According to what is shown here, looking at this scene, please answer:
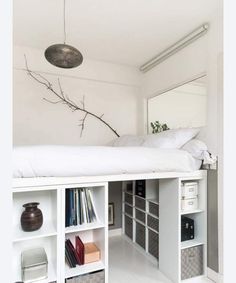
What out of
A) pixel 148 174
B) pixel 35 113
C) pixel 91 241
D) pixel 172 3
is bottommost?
pixel 91 241

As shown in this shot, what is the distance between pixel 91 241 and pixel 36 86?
201 cm

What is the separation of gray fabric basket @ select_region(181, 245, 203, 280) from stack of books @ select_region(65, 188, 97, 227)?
916mm

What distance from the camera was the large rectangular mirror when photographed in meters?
2.25

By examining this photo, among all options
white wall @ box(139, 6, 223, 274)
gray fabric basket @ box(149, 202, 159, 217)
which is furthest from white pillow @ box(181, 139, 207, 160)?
gray fabric basket @ box(149, 202, 159, 217)

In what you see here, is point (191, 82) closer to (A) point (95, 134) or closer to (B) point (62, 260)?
(A) point (95, 134)

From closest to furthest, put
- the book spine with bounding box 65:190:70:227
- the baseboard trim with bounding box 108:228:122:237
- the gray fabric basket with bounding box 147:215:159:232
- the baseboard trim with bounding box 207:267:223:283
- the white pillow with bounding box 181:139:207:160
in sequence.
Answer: the book spine with bounding box 65:190:70:227, the baseboard trim with bounding box 207:267:223:283, the white pillow with bounding box 181:139:207:160, the gray fabric basket with bounding box 147:215:159:232, the baseboard trim with bounding box 108:228:122:237

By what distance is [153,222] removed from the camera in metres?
2.29

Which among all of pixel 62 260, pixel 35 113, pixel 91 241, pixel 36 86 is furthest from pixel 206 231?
pixel 36 86

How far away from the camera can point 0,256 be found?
0.26 meters

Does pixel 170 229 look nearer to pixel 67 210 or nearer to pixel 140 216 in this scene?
pixel 140 216

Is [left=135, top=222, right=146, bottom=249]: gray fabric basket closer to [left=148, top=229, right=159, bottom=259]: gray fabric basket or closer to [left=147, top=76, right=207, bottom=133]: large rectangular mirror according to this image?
[left=148, top=229, right=159, bottom=259]: gray fabric basket

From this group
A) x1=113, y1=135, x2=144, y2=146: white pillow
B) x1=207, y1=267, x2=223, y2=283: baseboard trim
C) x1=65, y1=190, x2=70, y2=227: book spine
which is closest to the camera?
x1=65, y1=190, x2=70, y2=227: book spine

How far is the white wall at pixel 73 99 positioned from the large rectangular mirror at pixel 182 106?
1.30 feet

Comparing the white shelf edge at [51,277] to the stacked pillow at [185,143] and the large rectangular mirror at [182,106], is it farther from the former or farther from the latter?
the large rectangular mirror at [182,106]
